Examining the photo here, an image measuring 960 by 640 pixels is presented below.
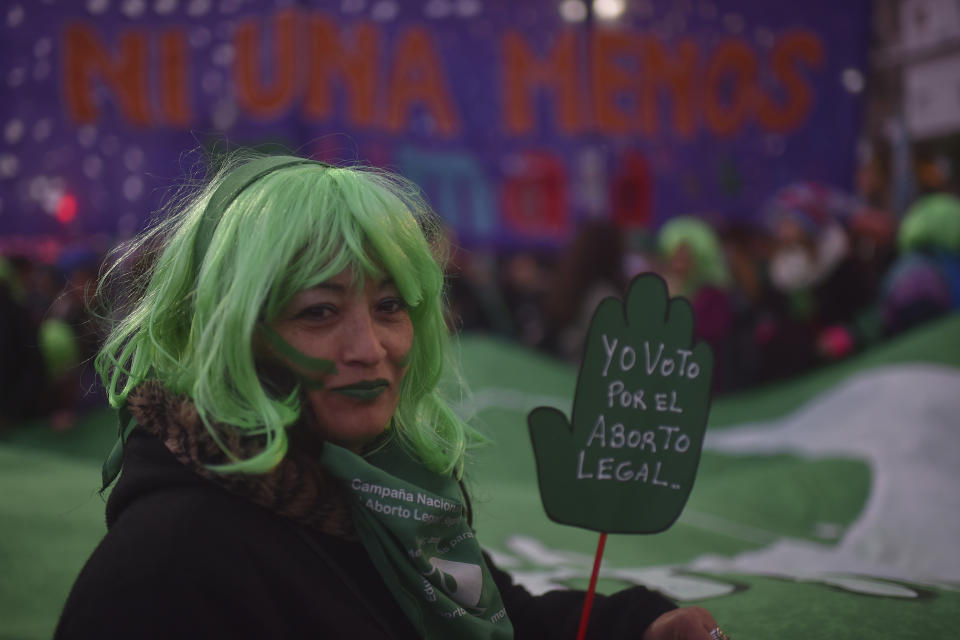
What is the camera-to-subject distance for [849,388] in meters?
4.15

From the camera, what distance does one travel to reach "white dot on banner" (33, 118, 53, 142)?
5.29 m

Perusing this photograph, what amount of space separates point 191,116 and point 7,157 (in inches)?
41.7

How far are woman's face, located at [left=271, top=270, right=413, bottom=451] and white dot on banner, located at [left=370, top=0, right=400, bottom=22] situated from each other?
16.3ft

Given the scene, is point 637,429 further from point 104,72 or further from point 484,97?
point 104,72

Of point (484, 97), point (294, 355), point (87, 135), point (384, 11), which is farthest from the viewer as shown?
point (484, 97)

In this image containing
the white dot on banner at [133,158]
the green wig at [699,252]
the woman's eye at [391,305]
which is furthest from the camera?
the white dot on banner at [133,158]

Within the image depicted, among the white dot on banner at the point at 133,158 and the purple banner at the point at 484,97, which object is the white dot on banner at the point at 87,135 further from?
the white dot on banner at the point at 133,158

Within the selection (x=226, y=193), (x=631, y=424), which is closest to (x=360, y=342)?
(x=226, y=193)

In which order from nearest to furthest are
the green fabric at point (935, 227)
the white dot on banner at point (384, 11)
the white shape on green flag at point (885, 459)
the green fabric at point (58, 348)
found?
the white shape on green flag at point (885, 459)
the green fabric at point (935, 227)
the green fabric at point (58, 348)
the white dot on banner at point (384, 11)

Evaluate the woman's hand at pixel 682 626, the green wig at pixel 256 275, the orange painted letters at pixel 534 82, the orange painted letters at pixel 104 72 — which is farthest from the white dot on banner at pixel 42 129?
the woman's hand at pixel 682 626

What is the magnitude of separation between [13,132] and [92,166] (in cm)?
48

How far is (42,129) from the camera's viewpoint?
5305 mm

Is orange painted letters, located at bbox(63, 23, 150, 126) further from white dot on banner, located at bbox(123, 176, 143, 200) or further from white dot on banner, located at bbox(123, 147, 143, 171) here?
white dot on banner, located at bbox(123, 176, 143, 200)

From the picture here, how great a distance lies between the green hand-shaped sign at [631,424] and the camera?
1.31m
